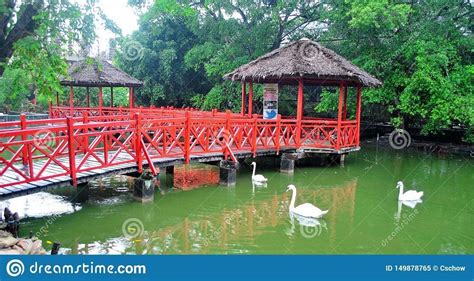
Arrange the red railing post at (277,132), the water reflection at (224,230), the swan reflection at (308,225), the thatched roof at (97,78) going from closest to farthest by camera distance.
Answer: the water reflection at (224,230), the swan reflection at (308,225), the red railing post at (277,132), the thatched roof at (97,78)

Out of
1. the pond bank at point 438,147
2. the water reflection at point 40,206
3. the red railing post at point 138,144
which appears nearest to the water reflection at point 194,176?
the red railing post at point 138,144

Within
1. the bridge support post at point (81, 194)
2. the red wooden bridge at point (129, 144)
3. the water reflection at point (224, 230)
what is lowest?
the water reflection at point (224, 230)

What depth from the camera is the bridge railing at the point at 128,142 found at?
759 cm

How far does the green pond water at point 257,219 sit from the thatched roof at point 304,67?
3189 millimetres

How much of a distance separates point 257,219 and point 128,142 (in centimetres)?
340

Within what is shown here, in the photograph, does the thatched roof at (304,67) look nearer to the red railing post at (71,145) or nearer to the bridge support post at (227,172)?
the bridge support post at (227,172)

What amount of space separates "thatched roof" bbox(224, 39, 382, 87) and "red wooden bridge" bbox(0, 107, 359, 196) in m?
1.50

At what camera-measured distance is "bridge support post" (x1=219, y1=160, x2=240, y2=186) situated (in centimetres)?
1086

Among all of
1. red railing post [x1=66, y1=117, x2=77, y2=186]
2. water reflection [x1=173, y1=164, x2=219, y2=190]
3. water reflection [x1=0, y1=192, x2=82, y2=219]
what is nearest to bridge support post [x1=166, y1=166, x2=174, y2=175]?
water reflection [x1=173, y1=164, x2=219, y2=190]

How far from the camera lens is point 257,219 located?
8.31 meters

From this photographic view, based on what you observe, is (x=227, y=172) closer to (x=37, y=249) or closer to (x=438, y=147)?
(x=37, y=249)

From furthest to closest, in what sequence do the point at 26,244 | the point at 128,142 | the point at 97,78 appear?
1. the point at 97,78
2. the point at 128,142
3. the point at 26,244

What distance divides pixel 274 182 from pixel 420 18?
36.6 feet

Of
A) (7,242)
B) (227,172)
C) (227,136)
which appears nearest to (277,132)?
(227,136)
